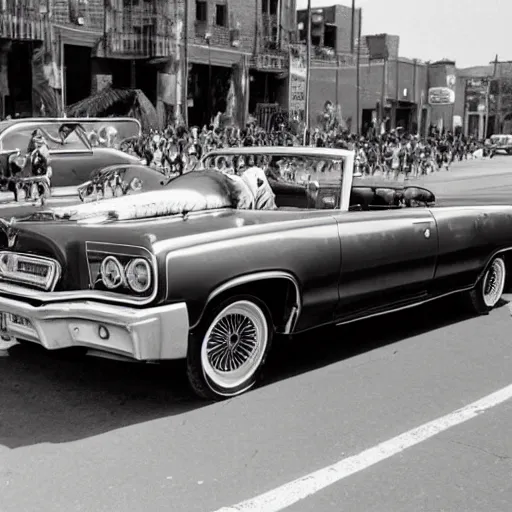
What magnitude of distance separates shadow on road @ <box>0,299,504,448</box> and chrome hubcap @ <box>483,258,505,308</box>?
0.72 m

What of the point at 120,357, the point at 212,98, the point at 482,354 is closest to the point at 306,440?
the point at 120,357

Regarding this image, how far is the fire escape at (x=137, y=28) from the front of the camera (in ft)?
103

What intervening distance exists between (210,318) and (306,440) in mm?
832

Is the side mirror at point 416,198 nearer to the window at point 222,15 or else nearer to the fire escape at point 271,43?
the window at point 222,15

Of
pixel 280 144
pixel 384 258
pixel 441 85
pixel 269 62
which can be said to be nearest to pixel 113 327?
pixel 384 258

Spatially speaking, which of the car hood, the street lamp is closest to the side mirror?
the car hood

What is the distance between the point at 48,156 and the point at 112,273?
36.8 ft

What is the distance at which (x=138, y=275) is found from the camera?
13.2 feet

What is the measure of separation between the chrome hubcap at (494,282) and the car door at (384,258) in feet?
3.48

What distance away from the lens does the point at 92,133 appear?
15836 mm

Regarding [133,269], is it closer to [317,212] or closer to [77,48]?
[317,212]

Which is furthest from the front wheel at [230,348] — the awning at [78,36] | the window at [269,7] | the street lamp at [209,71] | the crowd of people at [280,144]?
the window at [269,7]

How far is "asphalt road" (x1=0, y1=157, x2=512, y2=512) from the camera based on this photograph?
3.26 metres

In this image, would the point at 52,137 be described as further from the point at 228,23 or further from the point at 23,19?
the point at 228,23
